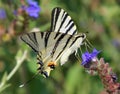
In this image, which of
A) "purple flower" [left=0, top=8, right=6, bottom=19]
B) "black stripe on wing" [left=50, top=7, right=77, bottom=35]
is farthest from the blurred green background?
"black stripe on wing" [left=50, top=7, right=77, bottom=35]

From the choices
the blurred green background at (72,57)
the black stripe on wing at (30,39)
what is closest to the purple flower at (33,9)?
the blurred green background at (72,57)

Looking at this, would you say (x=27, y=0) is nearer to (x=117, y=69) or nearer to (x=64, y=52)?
(x=64, y=52)

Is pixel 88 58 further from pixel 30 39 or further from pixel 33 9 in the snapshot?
pixel 33 9

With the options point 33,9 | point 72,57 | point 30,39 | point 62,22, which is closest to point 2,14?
point 72,57

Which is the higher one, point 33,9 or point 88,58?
point 33,9

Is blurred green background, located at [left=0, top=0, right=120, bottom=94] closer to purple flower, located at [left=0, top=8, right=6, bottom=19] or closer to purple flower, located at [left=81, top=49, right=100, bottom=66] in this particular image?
purple flower, located at [left=0, top=8, right=6, bottom=19]

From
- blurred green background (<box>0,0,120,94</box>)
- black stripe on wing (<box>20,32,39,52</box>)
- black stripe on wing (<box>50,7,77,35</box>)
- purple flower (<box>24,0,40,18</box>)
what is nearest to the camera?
black stripe on wing (<box>20,32,39,52</box>)
